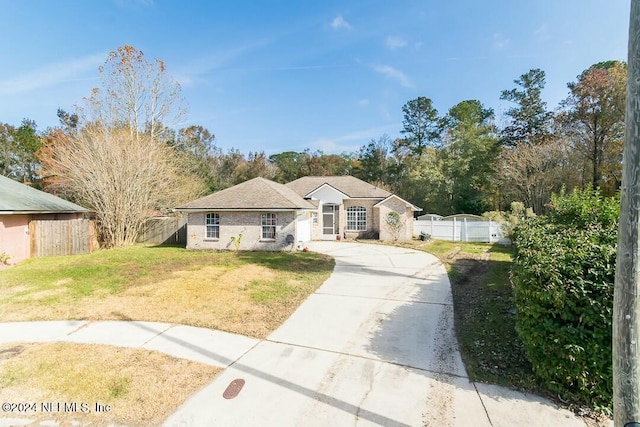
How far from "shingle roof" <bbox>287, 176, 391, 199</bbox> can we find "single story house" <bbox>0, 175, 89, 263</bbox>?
13828mm

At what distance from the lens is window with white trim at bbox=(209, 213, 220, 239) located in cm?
1609

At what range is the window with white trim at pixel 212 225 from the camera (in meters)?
16.1

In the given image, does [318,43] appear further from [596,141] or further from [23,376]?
[596,141]

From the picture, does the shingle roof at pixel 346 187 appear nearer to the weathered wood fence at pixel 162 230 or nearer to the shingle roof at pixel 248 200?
the shingle roof at pixel 248 200

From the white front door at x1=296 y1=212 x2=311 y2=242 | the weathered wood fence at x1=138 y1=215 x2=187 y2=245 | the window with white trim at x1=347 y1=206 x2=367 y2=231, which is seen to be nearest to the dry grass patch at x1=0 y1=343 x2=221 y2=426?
the white front door at x1=296 y1=212 x2=311 y2=242

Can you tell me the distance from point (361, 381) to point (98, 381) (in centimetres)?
360

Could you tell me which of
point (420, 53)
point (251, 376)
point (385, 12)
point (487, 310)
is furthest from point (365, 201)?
point (251, 376)

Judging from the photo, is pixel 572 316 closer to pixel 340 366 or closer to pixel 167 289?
pixel 340 366

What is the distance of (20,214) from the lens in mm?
12984

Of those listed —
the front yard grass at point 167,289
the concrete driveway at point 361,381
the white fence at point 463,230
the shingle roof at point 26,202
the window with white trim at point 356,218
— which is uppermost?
the shingle roof at point 26,202

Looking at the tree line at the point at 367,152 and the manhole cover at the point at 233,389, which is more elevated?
the tree line at the point at 367,152

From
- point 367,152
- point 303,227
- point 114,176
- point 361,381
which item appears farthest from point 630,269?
point 367,152

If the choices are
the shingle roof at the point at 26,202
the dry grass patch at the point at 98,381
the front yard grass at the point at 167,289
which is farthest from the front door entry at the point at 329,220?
the dry grass patch at the point at 98,381

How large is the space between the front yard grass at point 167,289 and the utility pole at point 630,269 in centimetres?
485
